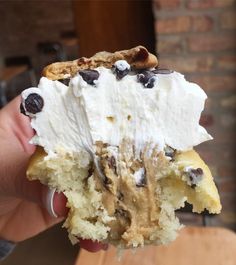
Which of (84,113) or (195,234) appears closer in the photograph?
(84,113)

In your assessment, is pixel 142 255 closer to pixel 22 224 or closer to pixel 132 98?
pixel 22 224

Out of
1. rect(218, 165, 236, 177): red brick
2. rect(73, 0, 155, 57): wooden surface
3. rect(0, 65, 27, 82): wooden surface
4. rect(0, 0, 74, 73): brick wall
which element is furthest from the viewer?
rect(0, 0, 74, 73): brick wall

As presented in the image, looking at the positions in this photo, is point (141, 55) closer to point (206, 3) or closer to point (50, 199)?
point (50, 199)

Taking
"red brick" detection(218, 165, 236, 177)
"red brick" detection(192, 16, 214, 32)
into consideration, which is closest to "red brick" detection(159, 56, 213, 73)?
"red brick" detection(192, 16, 214, 32)

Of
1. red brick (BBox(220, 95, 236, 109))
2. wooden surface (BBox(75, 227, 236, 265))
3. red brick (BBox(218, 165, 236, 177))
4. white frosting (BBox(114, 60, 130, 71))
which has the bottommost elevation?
red brick (BBox(218, 165, 236, 177))

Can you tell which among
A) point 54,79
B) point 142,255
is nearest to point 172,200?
point 54,79

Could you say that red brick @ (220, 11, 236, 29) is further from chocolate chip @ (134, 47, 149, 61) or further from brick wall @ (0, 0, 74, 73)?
brick wall @ (0, 0, 74, 73)

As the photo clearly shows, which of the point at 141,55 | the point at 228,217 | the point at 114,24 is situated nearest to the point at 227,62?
the point at 114,24
